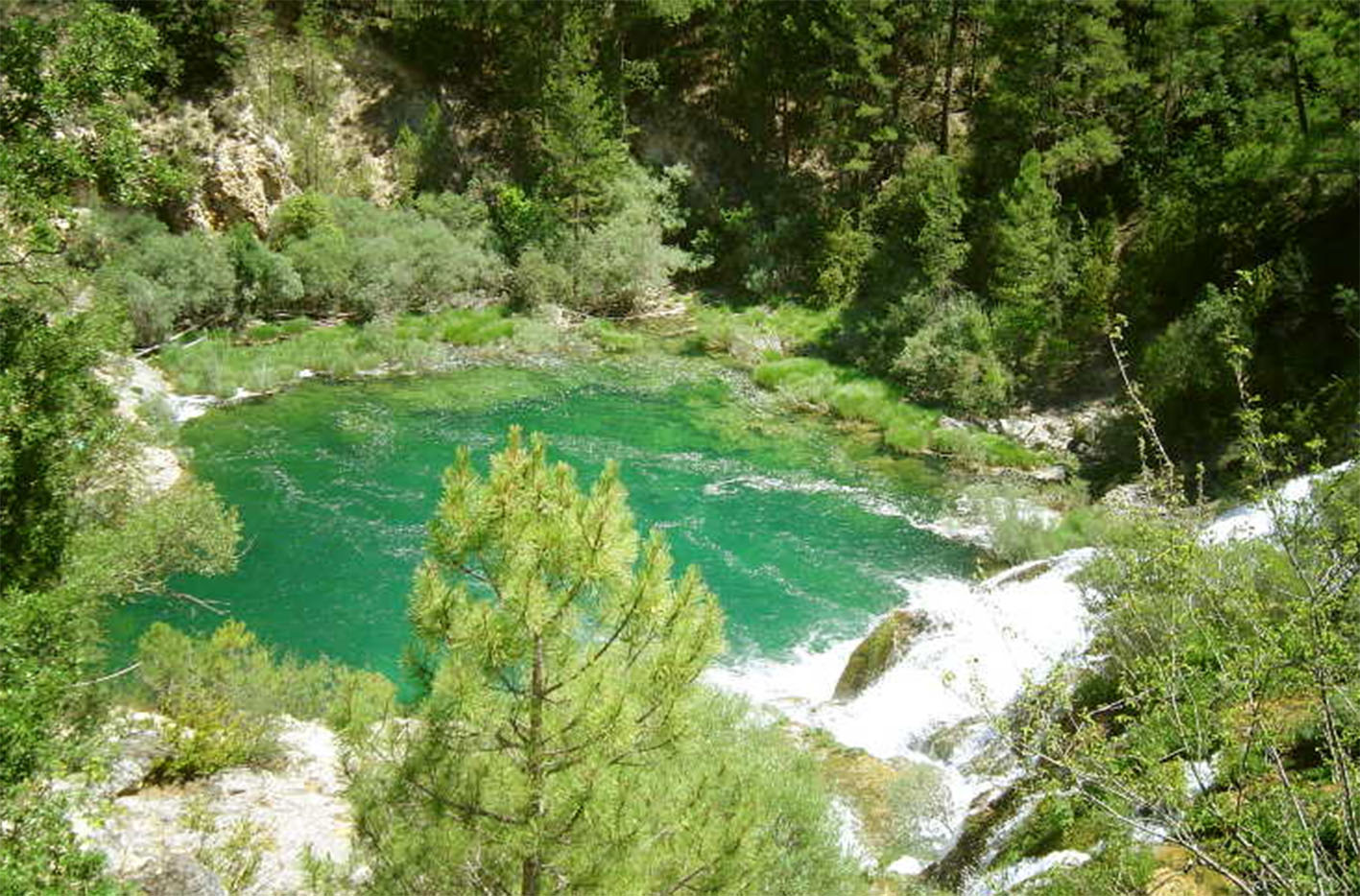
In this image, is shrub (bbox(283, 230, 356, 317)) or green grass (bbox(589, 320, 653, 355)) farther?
green grass (bbox(589, 320, 653, 355))

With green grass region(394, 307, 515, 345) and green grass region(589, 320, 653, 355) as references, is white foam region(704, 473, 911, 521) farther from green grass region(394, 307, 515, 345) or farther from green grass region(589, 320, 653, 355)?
green grass region(394, 307, 515, 345)

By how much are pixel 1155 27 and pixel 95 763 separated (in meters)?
31.1

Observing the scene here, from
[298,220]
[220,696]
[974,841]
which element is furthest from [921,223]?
[220,696]

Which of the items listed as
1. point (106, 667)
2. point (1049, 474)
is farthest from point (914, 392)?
point (106, 667)

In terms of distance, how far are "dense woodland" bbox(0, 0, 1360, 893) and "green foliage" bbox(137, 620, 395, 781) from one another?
0.34 ft

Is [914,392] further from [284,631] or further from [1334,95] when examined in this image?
[284,631]

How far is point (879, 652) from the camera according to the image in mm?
14383

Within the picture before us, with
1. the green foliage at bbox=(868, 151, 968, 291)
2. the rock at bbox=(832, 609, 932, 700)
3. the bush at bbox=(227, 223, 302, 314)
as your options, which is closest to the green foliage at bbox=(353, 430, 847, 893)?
the rock at bbox=(832, 609, 932, 700)

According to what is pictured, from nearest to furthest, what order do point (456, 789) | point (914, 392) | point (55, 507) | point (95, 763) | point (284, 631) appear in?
1. point (95, 763)
2. point (456, 789)
3. point (55, 507)
4. point (284, 631)
5. point (914, 392)

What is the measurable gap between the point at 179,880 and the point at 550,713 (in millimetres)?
3785

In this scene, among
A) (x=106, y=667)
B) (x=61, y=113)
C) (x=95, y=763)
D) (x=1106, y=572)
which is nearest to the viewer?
(x=95, y=763)

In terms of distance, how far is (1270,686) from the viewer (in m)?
5.18

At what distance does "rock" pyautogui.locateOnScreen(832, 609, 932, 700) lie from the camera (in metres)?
14.3

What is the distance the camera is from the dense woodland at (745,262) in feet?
20.8
